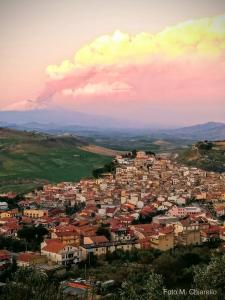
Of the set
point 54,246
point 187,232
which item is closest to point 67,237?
point 54,246

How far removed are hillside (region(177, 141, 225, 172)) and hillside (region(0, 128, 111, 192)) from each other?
34.8 feet

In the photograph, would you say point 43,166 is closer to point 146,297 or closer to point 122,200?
point 122,200

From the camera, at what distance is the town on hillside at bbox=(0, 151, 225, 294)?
2084 cm

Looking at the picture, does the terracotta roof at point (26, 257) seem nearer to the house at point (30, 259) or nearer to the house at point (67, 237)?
the house at point (30, 259)

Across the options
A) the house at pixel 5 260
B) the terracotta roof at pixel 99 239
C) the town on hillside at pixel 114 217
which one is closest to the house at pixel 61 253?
the town on hillside at pixel 114 217

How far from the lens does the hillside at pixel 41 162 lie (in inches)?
2060

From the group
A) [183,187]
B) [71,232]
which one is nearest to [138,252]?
[71,232]

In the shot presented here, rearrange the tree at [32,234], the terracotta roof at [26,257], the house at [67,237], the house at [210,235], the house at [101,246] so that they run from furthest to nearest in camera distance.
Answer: the tree at [32,234] < the house at [210,235] < the house at [67,237] < the house at [101,246] < the terracotta roof at [26,257]

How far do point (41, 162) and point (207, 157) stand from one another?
68.5 feet

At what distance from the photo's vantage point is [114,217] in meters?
28.0

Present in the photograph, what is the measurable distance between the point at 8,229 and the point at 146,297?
14.8m

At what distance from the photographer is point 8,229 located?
24625 millimetres

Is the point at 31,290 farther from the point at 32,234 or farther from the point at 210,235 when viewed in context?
the point at 210,235

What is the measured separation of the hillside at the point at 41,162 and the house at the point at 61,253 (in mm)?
A: 24699
